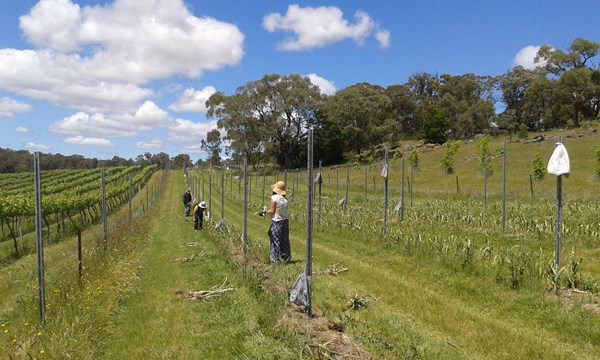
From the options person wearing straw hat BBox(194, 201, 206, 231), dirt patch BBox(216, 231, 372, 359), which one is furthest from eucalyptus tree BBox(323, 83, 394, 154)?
dirt patch BBox(216, 231, 372, 359)

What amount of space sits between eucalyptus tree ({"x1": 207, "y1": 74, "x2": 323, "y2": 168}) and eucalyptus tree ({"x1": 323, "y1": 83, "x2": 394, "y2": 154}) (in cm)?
303

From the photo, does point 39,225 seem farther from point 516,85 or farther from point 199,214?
point 516,85

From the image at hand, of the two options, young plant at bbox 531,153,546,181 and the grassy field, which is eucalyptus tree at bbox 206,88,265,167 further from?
the grassy field

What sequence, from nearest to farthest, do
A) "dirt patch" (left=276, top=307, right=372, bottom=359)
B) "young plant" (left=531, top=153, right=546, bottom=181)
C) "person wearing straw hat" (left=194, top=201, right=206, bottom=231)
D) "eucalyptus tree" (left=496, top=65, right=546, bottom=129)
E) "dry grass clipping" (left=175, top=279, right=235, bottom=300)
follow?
"dirt patch" (left=276, top=307, right=372, bottom=359)
"dry grass clipping" (left=175, top=279, right=235, bottom=300)
"person wearing straw hat" (left=194, top=201, right=206, bottom=231)
"young plant" (left=531, top=153, right=546, bottom=181)
"eucalyptus tree" (left=496, top=65, right=546, bottom=129)

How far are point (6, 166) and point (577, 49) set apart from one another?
10349 cm

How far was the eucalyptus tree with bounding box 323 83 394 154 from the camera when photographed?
59.2 metres

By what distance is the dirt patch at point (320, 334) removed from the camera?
4.23 m

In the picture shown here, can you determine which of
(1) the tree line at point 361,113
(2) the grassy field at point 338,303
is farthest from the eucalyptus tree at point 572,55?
(2) the grassy field at point 338,303

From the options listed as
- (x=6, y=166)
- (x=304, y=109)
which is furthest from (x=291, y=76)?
(x=6, y=166)

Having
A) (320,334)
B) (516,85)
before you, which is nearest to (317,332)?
(320,334)

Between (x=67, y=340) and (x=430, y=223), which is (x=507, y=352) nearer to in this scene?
(x=67, y=340)

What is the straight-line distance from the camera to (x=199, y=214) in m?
17.3

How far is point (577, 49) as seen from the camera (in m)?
63.3

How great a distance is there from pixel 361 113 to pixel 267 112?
12.8 metres
